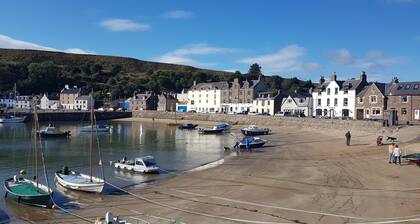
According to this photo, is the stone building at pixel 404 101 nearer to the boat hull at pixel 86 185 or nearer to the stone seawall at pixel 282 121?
the stone seawall at pixel 282 121

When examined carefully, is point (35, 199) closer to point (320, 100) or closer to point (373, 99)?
point (373, 99)

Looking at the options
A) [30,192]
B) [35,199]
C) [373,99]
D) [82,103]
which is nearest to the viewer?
[35,199]

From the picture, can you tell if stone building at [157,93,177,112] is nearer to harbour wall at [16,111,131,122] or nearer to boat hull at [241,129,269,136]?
harbour wall at [16,111,131,122]

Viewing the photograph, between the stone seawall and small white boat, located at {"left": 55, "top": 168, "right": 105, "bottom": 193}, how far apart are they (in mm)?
44276

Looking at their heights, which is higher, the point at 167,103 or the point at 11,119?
the point at 167,103

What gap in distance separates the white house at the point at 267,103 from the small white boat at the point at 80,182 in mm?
79622

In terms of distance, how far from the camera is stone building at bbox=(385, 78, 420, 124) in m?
Answer: 67.0

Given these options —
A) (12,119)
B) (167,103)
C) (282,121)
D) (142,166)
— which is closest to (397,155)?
(142,166)

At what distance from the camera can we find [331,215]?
19.8m

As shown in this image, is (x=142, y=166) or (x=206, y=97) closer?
(x=142, y=166)

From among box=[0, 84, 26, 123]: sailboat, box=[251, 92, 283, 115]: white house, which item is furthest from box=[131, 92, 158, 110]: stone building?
box=[251, 92, 283, 115]: white house

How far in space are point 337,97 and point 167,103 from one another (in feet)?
214

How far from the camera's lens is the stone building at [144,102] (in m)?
140

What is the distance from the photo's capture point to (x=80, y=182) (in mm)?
27422
